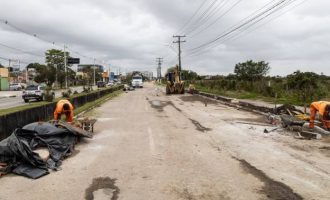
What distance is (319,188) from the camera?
734 centimetres

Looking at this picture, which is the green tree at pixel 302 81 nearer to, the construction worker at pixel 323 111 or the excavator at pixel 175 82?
the construction worker at pixel 323 111

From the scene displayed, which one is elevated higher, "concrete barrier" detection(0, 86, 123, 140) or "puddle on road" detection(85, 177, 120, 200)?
"concrete barrier" detection(0, 86, 123, 140)

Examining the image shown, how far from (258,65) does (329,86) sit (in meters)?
60.3

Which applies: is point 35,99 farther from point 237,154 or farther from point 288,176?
point 288,176

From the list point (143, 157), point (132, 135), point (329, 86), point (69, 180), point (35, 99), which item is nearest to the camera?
point (69, 180)

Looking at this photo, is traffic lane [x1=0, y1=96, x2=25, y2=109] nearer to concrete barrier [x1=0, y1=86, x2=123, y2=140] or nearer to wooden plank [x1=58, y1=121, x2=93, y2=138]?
concrete barrier [x1=0, y1=86, x2=123, y2=140]

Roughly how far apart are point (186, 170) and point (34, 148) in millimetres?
4218

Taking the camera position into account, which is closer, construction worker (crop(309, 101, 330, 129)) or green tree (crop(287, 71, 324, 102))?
construction worker (crop(309, 101, 330, 129))

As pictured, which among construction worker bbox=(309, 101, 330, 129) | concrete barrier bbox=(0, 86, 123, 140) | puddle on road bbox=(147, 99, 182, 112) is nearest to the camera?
concrete barrier bbox=(0, 86, 123, 140)

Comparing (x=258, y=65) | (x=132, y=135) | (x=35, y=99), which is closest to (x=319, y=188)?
(x=132, y=135)

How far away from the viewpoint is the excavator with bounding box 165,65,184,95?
5175 centimetres

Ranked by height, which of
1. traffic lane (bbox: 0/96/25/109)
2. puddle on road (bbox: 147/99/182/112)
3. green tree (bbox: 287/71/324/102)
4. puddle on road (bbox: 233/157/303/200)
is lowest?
traffic lane (bbox: 0/96/25/109)

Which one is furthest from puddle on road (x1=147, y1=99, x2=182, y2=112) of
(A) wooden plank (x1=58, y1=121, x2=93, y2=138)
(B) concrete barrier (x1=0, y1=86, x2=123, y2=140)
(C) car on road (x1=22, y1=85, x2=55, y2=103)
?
(A) wooden plank (x1=58, y1=121, x2=93, y2=138)

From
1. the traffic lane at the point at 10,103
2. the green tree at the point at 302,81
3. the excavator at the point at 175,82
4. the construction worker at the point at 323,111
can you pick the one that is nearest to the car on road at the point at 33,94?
the traffic lane at the point at 10,103
